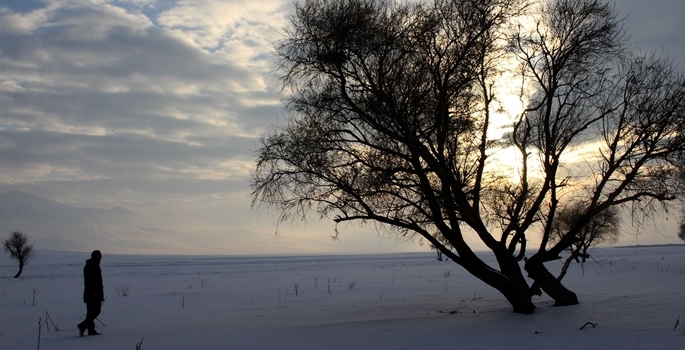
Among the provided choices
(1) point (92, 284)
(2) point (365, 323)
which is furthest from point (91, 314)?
(2) point (365, 323)

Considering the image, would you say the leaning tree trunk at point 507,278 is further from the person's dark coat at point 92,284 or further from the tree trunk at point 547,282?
the person's dark coat at point 92,284

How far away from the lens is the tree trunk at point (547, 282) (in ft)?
47.1

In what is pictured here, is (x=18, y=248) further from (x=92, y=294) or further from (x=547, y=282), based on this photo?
(x=547, y=282)

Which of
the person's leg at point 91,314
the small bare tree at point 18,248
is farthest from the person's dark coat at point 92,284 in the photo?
the small bare tree at point 18,248

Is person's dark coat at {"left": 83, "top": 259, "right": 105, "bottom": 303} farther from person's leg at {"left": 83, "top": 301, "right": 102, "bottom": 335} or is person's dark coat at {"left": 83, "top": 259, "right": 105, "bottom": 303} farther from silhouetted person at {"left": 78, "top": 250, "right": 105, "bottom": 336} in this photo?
person's leg at {"left": 83, "top": 301, "right": 102, "bottom": 335}

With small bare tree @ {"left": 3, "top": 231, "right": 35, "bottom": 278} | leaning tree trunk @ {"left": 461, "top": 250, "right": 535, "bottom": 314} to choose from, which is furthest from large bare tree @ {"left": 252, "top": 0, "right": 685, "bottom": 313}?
small bare tree @ {"left": 3, "top": 231, "right": 35, "bottom": 278}

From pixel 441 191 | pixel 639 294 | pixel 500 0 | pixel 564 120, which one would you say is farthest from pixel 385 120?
pixel 639 294

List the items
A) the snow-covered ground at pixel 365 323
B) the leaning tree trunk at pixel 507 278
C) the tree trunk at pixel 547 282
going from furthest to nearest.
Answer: the tree trunk at pixel 547 282, the leaning tree trunk at pixel 507 278, the snow-covered ground at pixel 365 323

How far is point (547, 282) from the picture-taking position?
14750 mm

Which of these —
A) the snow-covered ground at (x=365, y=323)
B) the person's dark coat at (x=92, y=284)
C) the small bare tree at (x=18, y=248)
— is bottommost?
the snow-covered ground at (x=365, y=323)

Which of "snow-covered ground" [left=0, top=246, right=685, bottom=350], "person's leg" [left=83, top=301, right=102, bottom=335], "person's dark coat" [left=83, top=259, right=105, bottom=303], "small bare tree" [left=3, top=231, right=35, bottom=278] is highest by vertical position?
"small bare tree" [left=3, top=231, right=35, bottom=278]

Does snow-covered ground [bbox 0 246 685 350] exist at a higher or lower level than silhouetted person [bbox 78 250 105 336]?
lower

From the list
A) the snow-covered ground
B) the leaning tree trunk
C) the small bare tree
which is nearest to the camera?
the snow-covered ground

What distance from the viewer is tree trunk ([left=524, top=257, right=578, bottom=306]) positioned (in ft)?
47.1
